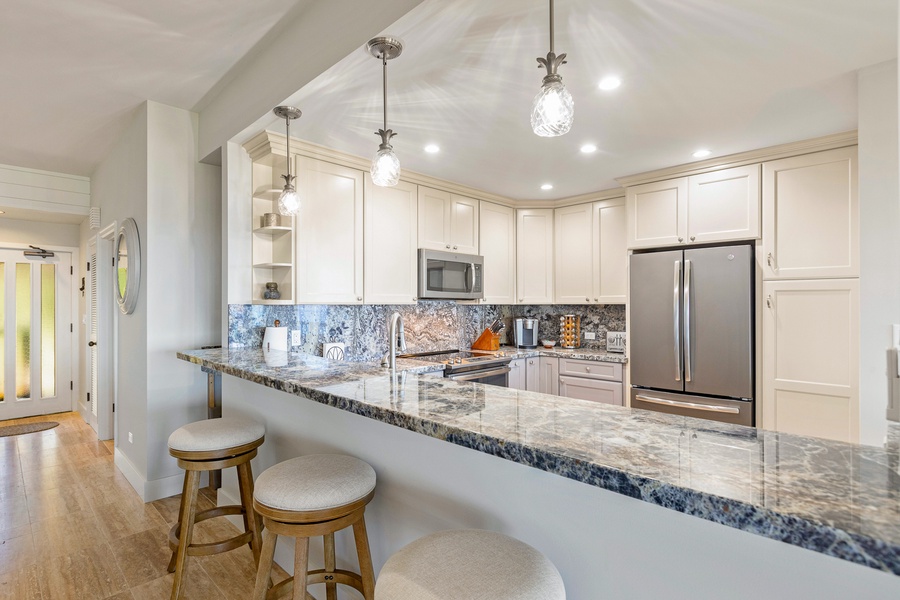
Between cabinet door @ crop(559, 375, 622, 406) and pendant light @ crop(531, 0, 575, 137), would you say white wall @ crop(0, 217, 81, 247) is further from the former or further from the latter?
pendant light @ crop(531, 0, 575, 137)

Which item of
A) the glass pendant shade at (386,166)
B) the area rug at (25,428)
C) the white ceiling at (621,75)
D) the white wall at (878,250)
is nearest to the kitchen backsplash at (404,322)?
the white ceiling at (621,75)

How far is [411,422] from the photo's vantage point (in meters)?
1.16

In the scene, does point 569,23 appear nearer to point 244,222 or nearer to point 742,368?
point 244,222

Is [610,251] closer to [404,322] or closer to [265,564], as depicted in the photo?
[404,322]

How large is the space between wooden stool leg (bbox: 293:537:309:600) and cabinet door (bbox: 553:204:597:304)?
3.61m

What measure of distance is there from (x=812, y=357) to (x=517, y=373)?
84.5 inches

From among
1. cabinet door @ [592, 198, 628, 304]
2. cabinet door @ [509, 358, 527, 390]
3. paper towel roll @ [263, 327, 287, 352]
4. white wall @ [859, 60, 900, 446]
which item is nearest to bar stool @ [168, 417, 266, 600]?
paper towel roll @ [263, 327, 287, 352]

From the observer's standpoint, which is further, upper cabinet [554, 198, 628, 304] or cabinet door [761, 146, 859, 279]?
upper cabinet [554, 198, 628, 304]

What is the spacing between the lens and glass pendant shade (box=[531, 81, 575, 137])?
133 centimetres

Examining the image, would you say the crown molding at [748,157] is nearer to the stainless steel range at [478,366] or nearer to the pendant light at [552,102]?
the stainless steel range at [478,366]

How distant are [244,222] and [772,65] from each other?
305cm

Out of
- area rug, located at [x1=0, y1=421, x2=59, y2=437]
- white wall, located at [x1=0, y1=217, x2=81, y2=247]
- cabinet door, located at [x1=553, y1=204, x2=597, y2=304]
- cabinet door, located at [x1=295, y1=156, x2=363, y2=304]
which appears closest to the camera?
cabinet door, located at [x1=295, y1=156, x2=363, y2=304]

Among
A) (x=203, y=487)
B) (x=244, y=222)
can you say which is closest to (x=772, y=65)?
(x=244, y=222)

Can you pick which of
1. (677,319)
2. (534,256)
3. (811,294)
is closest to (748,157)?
(811,294)
